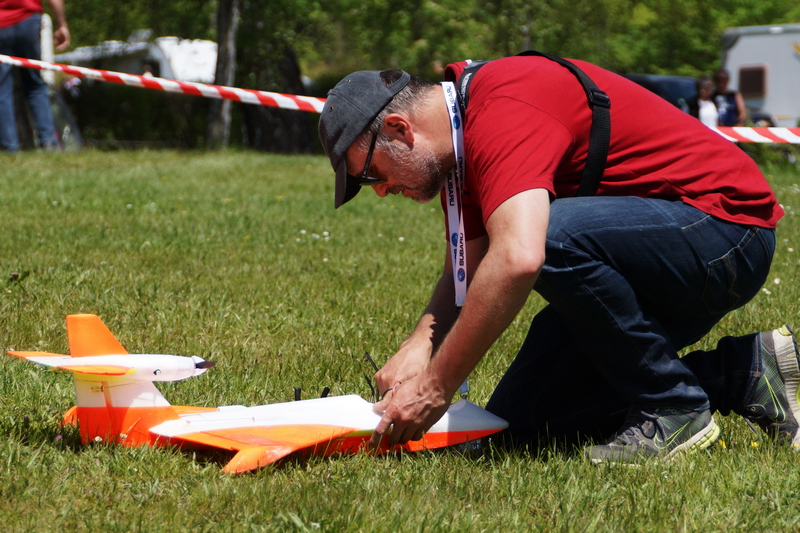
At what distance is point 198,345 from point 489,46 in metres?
33.9

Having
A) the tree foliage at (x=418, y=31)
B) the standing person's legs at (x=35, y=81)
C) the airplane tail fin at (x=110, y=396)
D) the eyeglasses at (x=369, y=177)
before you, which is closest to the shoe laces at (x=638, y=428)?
the eyeglasses at (x=369, y=177)

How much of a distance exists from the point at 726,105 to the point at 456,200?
12.3 m

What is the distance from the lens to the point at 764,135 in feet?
14.5

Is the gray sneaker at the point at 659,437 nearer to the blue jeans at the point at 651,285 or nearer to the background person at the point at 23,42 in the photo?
the blue jeans at the point at 651,285

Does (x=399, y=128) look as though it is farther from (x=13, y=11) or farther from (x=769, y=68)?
(x=769, y=68)

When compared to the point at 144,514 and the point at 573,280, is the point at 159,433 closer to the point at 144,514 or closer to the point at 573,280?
the point at 144,514

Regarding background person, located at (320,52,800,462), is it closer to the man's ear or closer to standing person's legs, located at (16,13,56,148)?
the man's ear

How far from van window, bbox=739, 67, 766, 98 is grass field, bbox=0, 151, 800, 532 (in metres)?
15.2

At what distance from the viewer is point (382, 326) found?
396 cm

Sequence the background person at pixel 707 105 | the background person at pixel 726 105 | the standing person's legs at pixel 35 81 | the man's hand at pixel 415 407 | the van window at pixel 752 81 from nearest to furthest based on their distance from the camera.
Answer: the man's hand at pixel 415 407 → the standing person's legs at pixel 35 81 → the background person at pixel 707 105 → the background person at pixel 726 105 → the van window at pixel 752 81

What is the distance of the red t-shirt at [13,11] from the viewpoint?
8312 mm

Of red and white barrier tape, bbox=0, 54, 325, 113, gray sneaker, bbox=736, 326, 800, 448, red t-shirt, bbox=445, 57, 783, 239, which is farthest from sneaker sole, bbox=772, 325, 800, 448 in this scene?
red and white barrier tape, bbox=0, 54, 325, 113

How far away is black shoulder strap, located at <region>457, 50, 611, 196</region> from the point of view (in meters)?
2.29

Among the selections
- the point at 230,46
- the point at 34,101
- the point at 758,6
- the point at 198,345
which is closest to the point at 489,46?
the point at 758,6
